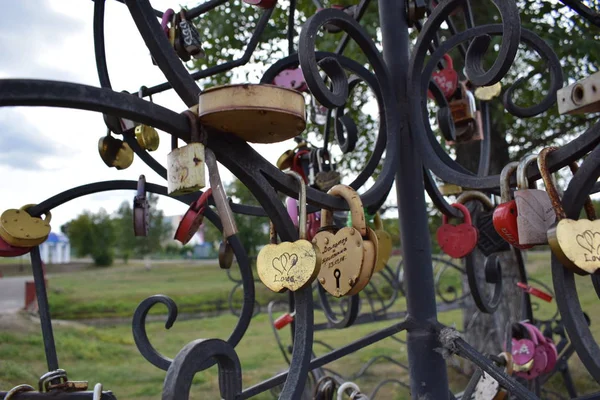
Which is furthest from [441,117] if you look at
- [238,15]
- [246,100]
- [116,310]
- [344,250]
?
[116,310]

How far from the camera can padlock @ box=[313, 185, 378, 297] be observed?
2.24 feet

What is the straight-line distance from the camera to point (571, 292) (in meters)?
0.64

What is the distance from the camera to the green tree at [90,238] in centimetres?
1670

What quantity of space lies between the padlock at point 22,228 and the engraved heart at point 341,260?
0.43 metres

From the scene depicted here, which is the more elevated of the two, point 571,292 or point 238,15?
point 238,15

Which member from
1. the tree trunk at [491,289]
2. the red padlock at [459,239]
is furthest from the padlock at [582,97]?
the tree trunk at [491,289]

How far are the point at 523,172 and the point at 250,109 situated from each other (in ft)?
1.13

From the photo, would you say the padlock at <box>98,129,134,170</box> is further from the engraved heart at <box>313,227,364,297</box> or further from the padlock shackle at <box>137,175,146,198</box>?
the engraved heart at <box>313,227,364,297</box>

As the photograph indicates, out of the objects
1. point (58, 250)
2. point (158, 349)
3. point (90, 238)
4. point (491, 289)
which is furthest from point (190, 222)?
point (58, 250)

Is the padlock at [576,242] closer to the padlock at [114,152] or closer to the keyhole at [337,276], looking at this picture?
the keyhole at [337,276]

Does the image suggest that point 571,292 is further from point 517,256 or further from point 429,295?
point 517,256

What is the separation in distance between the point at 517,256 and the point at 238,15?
3061 mm

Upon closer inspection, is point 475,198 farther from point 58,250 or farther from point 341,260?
point 58,250

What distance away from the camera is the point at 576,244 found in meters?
0.61
